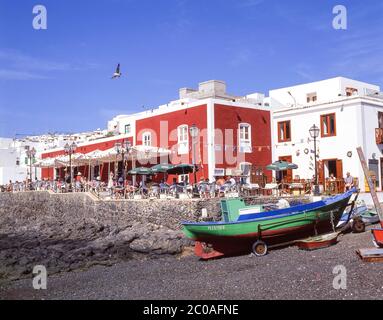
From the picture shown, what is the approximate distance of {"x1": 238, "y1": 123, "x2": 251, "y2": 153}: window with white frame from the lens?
97.9ft

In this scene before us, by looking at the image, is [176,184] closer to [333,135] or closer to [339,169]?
[339,169]

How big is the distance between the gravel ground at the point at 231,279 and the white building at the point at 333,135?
11.3 m

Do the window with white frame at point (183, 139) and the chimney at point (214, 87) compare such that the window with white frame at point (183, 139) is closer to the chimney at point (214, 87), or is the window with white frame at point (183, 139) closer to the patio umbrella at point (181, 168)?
the patio umbrella at point (181, 168)

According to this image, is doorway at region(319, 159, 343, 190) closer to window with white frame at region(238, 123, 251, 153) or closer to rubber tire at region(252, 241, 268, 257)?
window with white frame at region(238, 123, 251, 153)

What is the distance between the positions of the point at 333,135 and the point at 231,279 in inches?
709

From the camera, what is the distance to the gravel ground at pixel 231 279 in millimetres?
10906

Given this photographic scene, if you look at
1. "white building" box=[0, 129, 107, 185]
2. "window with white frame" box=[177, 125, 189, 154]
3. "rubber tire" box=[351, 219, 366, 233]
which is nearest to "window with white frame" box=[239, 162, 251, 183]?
"window with white frame" box=[177, 125, 189, 154]

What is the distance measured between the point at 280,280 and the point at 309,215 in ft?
16.7

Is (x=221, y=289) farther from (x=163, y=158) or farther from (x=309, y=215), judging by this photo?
(x=163, y=158)

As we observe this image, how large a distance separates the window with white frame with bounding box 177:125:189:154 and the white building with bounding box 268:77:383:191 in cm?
635

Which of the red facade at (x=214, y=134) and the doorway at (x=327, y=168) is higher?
the red facade at (x=214, y=134)

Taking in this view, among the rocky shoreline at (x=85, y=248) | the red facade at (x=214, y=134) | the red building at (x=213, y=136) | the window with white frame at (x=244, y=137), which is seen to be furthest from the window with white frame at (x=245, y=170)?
the rocky shoreline at (x=85, y=248)
